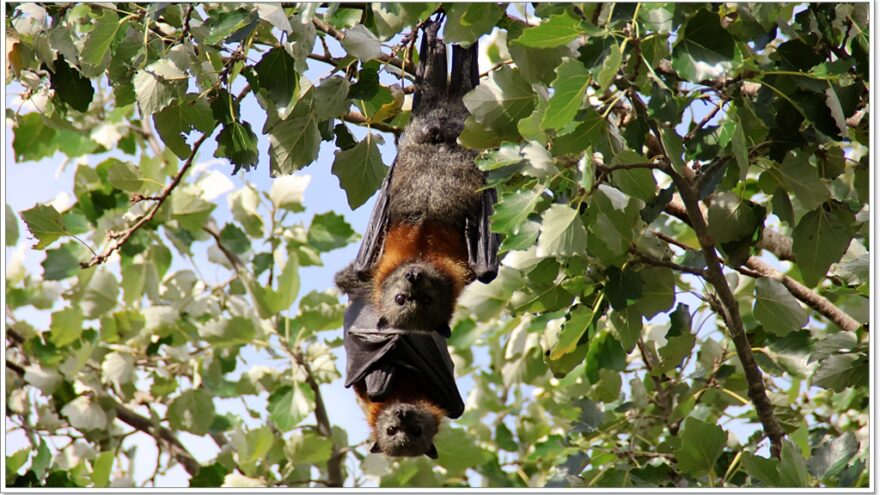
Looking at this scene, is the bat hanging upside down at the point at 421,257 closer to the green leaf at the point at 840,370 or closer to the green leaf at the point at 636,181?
the green leaf at the point at 636,181

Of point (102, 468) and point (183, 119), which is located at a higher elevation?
point (183, 119)

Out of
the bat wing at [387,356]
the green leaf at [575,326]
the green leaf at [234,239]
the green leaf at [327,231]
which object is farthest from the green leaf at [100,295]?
the green leaf at [575,326]

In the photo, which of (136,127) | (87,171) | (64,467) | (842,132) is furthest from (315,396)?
(842,132)

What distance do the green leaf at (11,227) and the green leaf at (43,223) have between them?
324 cm

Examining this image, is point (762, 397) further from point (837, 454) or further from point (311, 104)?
point (311, 104)

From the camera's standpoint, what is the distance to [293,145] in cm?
386

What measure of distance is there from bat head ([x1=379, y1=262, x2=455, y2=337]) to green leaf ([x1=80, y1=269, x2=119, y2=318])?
2.96 metres

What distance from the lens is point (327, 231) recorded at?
24.2 ft

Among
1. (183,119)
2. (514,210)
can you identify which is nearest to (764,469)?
(514,210)

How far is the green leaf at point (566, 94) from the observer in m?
3.04

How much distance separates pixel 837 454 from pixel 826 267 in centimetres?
96

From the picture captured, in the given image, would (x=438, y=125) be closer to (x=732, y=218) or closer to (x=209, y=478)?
(x=732, y=218)

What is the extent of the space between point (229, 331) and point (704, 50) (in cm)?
447

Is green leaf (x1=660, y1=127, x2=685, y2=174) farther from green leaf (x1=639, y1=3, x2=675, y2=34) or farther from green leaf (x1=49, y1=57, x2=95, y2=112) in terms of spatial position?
green leaf (x1=49, y1=57, x2=95, y2=112)
